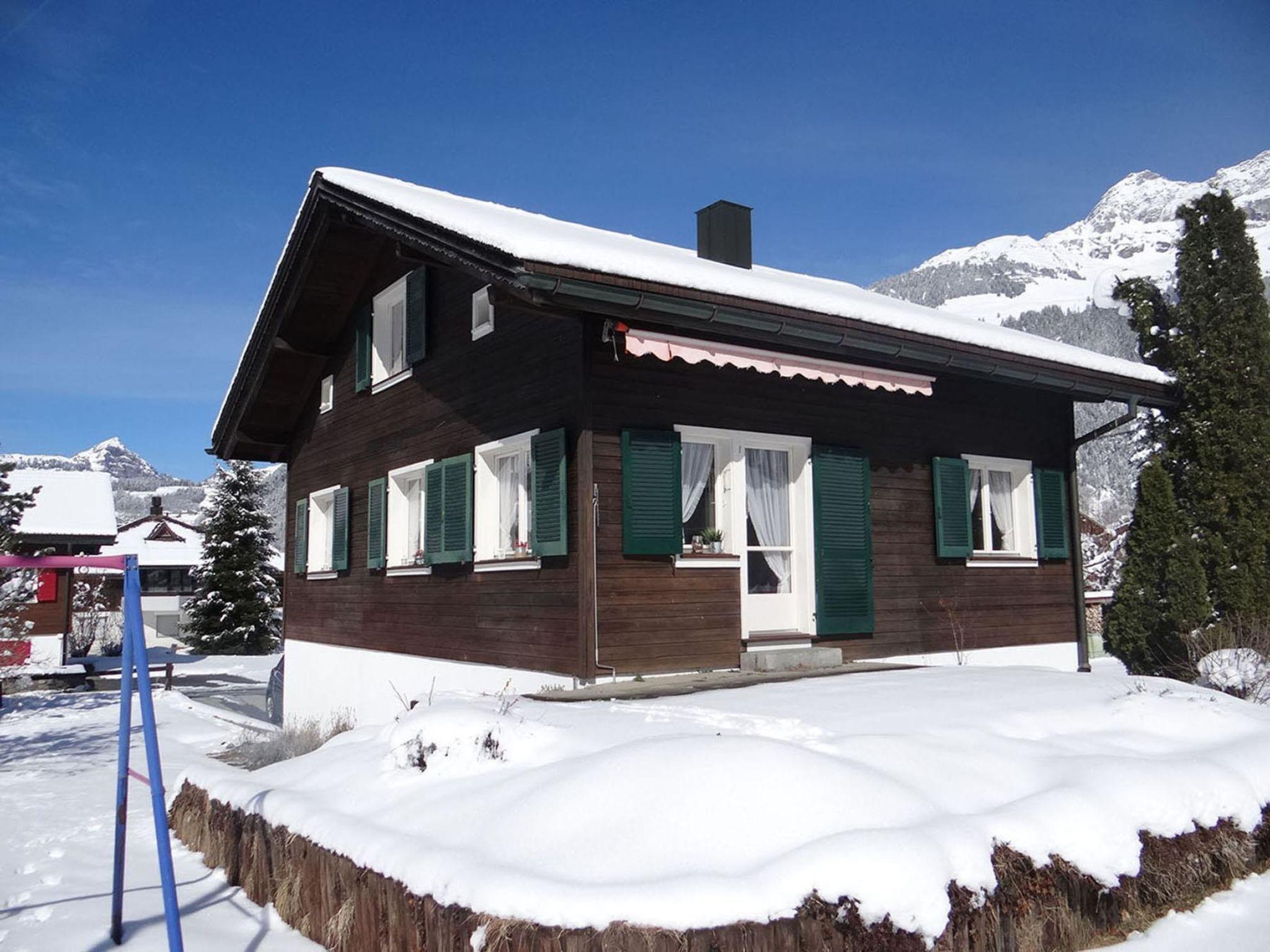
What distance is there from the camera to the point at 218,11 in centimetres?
1095

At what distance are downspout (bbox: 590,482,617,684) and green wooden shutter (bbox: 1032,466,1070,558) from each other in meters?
6.20

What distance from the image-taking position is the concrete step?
347 inches

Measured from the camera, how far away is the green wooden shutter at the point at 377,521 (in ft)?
40.2

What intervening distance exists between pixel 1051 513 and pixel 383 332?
8614mm

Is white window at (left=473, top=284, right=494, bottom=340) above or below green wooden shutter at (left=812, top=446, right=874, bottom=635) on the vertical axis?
above

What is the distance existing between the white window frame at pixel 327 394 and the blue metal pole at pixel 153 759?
385 inches

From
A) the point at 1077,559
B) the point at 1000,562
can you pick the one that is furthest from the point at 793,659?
the point at 1077,559

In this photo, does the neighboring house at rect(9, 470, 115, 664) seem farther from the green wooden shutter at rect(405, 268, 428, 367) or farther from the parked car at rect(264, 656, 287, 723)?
the green wooden shutter at rect(405, 268, 428, 367)

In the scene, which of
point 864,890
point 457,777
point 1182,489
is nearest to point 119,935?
point 457,777

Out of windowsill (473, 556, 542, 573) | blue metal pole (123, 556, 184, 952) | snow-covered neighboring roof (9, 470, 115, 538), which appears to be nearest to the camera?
blue metal pole (123, 556, 184, 952)

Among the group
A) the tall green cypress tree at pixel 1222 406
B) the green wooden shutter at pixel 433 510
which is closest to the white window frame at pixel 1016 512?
the tall green cypress tree at pixel 1222 406

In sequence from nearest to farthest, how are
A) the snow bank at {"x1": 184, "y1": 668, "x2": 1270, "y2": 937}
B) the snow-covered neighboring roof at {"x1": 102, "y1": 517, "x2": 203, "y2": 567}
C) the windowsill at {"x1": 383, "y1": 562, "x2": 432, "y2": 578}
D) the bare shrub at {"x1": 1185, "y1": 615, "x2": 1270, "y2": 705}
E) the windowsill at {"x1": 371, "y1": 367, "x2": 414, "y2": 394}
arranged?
the snow bank at {"x1": 184, "y1": 668, "x2": 1270, "y2": 937} → the bare shrub at {"x1": 1185, "y1": 615, "x2": 1270, "y2": 705} → the windowsill at {"x1": 383, "y1": 562, "x2": 432, "y2": 578} → the windowsill at {"x1": 371, "y1": 367, "x2": 414, "y2": 394} → the snow-covered neighboring roof at {"x1": 102, "y1": 517, "x2": 203, "y2": 567}

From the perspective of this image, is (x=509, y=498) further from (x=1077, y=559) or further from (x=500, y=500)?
(x=1077, y=559)

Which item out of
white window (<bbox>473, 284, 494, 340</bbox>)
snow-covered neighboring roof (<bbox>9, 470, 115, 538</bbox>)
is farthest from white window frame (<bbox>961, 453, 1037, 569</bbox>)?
snow-covered neighboring roof (<bbox>9, 470, 115, 538</bbox>)
